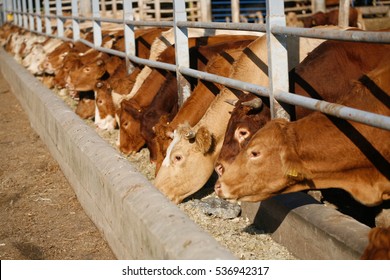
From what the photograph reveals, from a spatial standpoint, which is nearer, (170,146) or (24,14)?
(170,146)

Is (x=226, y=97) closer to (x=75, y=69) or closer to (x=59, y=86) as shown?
(x=75, y=69)

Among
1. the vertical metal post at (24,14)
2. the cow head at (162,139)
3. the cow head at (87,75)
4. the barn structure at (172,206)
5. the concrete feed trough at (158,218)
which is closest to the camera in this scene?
the concrete feed trough at (158,218)

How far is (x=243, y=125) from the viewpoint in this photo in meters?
5.50

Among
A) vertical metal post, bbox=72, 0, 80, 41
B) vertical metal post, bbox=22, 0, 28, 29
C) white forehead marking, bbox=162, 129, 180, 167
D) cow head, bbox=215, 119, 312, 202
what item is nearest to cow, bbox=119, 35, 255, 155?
white forehead marking, bbox=162, 129, 180, 167

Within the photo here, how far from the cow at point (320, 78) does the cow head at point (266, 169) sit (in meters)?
0.76

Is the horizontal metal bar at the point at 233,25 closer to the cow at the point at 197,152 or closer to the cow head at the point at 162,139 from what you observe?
the cow at the point at 197,152

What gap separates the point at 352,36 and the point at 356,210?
6.34 ft

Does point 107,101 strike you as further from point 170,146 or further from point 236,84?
point 236,84

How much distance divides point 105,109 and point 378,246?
7327 millimetres

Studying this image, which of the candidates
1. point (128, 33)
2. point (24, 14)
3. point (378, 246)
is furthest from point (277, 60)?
point (24, 14)

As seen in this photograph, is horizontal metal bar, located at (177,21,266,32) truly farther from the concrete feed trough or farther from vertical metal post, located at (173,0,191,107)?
the concrete feed trough

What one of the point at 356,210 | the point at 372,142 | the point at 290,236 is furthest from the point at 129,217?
the point at 356,210

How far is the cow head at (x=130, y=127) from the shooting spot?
27.9ft

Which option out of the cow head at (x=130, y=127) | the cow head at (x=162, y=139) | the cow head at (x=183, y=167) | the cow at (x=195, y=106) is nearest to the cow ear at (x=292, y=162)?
the cow head at (x=183, y=167)
